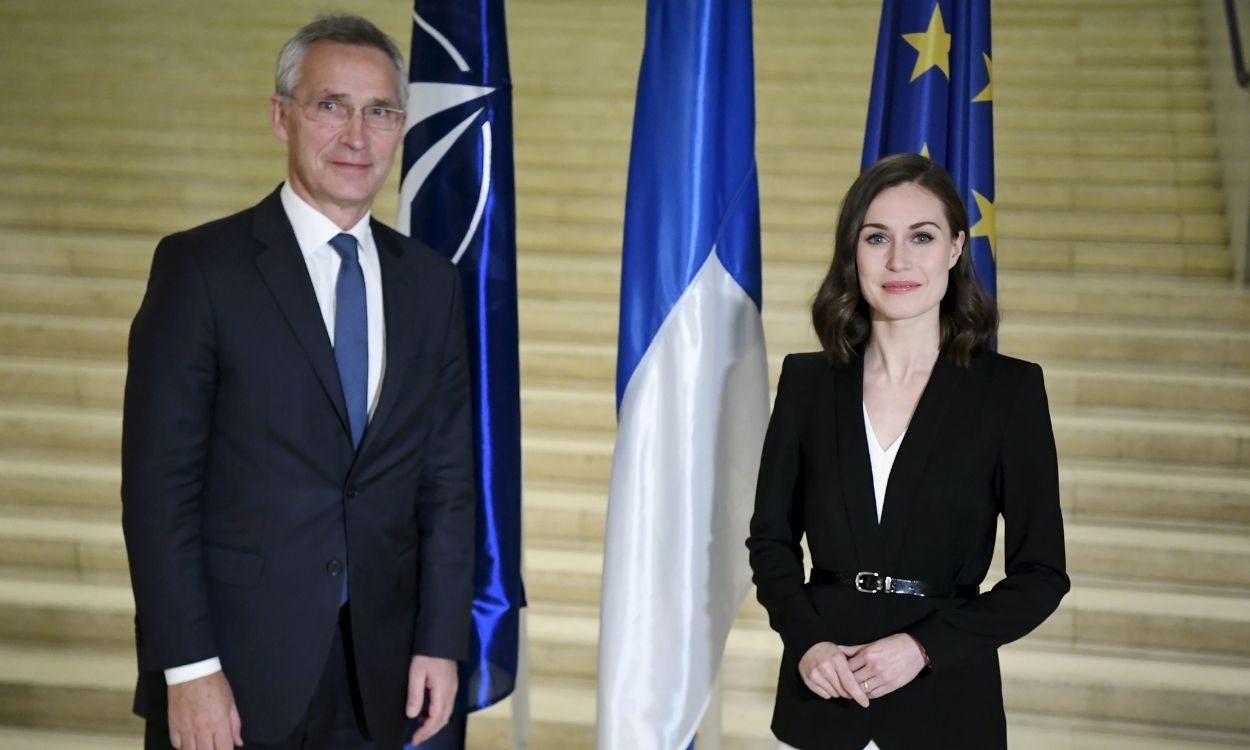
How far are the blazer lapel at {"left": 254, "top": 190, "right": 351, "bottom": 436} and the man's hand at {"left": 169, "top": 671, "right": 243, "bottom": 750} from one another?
435 millimetres

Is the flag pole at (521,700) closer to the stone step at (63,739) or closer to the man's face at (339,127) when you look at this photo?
the man's face at (339,127)

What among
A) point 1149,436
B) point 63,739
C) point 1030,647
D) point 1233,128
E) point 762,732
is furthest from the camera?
point 1233,128

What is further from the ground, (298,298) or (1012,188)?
(1012,188)

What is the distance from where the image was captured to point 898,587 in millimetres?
2010

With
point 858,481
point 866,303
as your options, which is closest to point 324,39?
point 866,303

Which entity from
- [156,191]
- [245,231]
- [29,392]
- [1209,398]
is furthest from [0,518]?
[1209,398]

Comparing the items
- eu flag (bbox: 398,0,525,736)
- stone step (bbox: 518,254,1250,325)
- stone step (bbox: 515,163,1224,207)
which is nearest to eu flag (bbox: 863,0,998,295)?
eu flag (bbox: 398,0,525,736)

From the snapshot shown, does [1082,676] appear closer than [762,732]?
No

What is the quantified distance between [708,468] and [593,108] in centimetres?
486

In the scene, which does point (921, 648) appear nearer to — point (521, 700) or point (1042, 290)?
point (521, 700)

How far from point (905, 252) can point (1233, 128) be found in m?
4.91

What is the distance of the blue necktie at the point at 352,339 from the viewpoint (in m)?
2.12

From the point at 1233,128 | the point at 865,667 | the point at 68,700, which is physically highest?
the point at 1233,128

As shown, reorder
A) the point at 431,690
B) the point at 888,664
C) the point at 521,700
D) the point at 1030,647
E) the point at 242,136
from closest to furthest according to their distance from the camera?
the point at 888,664 → the point at 431,690 → the point at 521,700 → the point at 1030,647 → the point at 242,136
